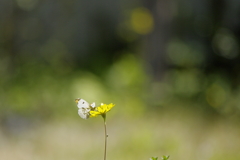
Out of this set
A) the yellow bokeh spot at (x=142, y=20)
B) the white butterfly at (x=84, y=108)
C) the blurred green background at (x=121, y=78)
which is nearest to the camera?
the white butterfly at (x=84, y=108)

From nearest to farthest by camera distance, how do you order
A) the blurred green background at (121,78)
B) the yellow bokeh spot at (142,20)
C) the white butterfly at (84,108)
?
1. the white butterfly at (84,108)
2. the blurred green background at (121,78)
3. the yellow bokeh spot at (142,20)

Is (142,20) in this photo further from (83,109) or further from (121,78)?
(83,109)

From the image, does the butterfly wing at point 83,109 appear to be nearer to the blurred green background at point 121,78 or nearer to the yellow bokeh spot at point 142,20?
the blurred green background at point 121,78

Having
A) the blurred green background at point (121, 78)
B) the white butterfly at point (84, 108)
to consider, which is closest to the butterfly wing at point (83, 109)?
the white butterfly at point (84, 108)

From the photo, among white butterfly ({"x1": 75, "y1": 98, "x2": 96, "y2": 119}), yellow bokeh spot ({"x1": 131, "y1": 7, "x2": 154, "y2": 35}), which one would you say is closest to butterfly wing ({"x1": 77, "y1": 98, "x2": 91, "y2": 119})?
white butterfly ({"x1": 75, "y1": 98, "x2": 96, "y2": 119})

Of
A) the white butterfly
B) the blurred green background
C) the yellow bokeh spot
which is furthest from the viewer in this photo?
the yellow bokeh spot

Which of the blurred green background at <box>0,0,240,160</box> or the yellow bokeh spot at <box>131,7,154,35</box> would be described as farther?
the yellow bokeh spot at <box>131,7,154,35</box>

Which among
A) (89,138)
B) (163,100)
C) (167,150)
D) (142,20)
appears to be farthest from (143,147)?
(142,20)

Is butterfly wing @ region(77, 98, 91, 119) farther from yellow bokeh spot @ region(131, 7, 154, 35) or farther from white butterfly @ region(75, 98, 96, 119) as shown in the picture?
yellow bokeh spot @ region(131, 7, 154, 35)
